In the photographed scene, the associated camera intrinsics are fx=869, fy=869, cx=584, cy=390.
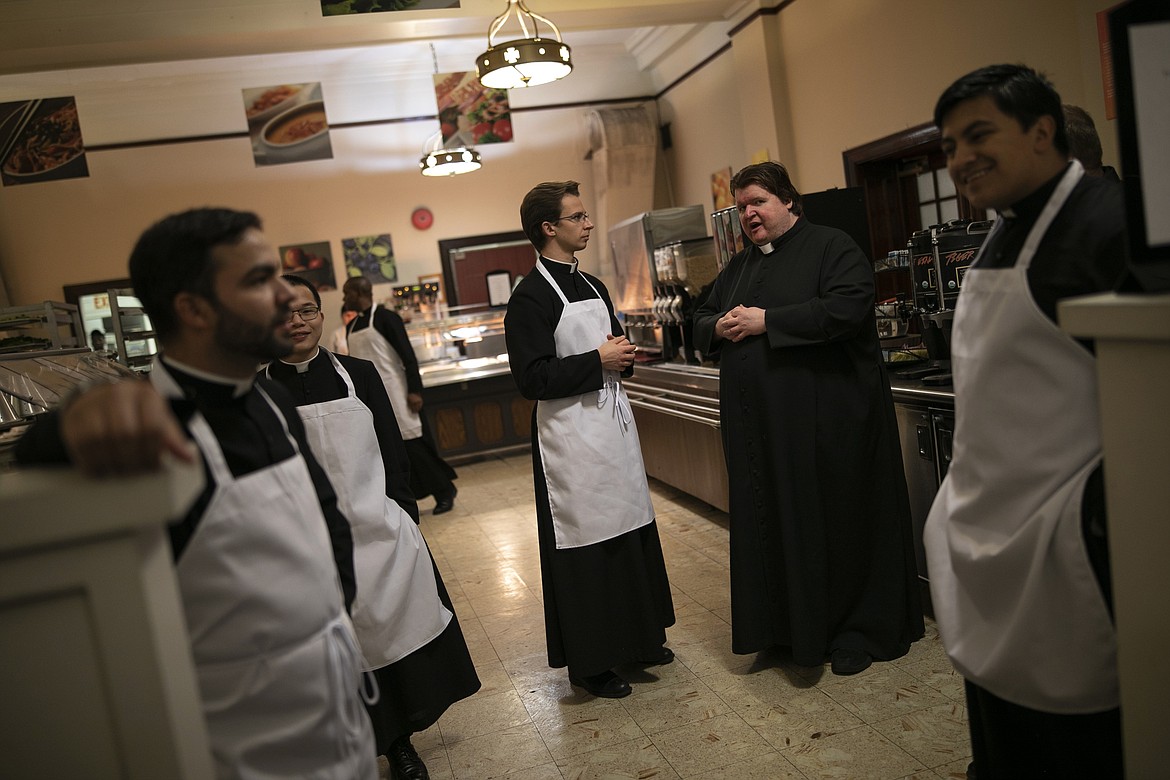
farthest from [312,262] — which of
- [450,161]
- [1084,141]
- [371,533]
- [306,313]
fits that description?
[1084,141]

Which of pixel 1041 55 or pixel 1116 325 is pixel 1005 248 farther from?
pixel 1041 55

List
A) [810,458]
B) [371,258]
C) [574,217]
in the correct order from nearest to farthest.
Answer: [810,458], [574,217], [371,258]

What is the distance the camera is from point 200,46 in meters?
6.41

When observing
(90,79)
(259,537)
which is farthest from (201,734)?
(90,79)

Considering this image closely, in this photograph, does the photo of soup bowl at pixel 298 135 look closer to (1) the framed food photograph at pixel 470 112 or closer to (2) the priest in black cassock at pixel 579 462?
(1) the framed food photograph at pixel 470 112

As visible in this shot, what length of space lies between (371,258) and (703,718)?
789cm

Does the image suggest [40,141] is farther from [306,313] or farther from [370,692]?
[370,692]

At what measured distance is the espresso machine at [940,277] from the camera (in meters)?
3.14

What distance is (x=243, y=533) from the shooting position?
1.31 meters

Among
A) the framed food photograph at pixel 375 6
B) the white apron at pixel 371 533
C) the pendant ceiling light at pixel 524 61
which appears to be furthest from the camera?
the framed food photograph at pixel 375 6

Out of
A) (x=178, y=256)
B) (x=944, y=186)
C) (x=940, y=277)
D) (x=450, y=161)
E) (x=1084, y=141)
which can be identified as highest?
(x=450, y=161)

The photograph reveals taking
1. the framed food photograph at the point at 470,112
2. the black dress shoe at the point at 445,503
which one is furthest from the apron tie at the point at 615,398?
the framed food photograph at the point at 470,112

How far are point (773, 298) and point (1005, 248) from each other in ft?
4.34

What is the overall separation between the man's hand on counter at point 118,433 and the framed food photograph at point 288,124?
888cm
